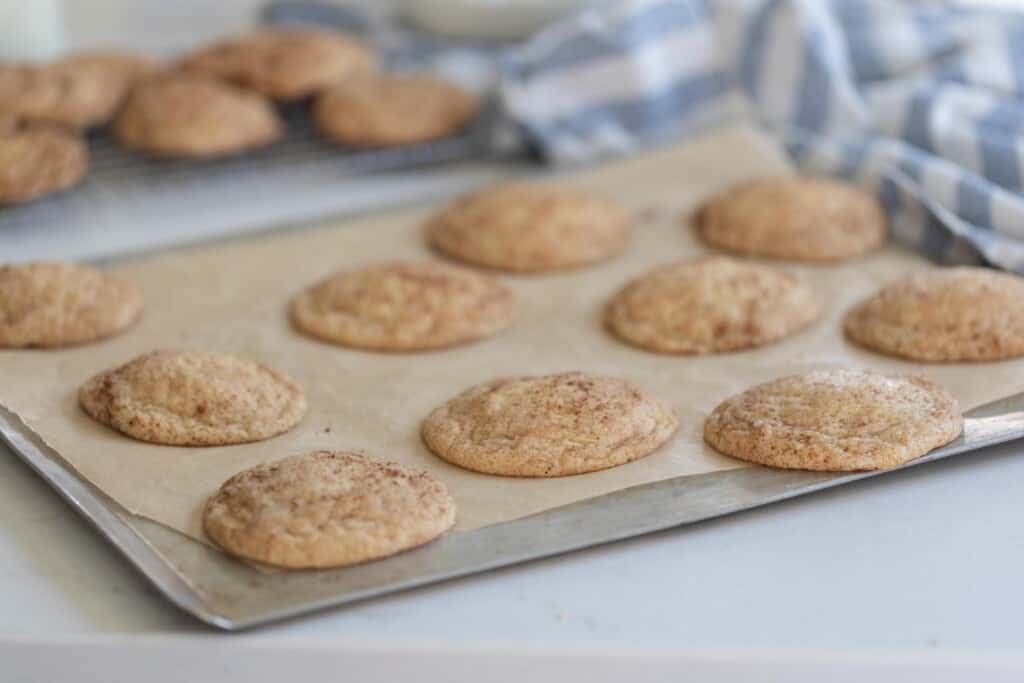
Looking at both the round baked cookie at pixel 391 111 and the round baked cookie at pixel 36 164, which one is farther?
the round baked cookie at pixel 391 111

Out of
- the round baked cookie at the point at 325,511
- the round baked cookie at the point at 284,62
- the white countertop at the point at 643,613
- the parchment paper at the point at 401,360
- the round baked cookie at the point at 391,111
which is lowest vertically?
the white countertop at the point at 643,613

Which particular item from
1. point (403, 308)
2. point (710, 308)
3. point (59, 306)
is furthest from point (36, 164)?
point (710, 308)

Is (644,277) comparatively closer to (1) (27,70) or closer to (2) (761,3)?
(2) (761,3)

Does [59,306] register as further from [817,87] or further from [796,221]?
[817,87]

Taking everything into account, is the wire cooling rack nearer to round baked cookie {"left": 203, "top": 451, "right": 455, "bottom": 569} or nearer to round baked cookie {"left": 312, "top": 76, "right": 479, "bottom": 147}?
round baked cookie {"left": 312, "top": 76, "right": 479, "bottom": 147}

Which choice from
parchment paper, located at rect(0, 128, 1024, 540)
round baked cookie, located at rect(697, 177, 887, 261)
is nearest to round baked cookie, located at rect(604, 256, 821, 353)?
parchment paper, located at rect(0, 128, 1024, 540)

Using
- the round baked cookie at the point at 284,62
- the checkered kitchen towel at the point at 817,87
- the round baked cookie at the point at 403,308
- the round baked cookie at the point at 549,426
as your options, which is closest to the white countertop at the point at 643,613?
the round baked cookie at the point at 549,426

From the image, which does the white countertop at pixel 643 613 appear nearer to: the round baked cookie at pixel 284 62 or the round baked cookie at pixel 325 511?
the round baked cookie at pixel 325 511
